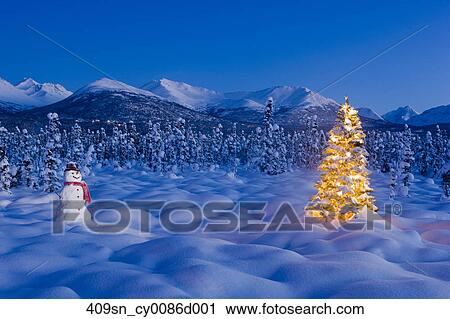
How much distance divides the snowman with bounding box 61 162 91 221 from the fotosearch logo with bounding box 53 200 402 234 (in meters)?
0.03

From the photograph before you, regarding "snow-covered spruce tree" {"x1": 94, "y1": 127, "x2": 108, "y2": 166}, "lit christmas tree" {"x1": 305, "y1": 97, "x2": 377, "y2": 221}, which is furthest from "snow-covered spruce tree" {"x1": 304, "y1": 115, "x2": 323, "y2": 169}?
"lit christmas tree" {"x1": 305, "y1": 97, "x2": 377, "y2": 221}

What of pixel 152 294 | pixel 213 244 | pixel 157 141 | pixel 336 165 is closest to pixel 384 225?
pixel 336 165

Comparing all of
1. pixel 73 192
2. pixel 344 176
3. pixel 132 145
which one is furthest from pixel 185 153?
pixel 73 192

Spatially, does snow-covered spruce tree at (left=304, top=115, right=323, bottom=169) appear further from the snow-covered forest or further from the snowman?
the snowman

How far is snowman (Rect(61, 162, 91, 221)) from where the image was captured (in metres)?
12.6

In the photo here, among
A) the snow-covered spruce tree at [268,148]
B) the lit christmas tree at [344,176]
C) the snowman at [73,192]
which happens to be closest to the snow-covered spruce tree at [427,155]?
the snow-covered spruce tree at [268,148]

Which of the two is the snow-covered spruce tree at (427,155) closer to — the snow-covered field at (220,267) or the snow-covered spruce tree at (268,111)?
the snow-covered spruce tree at (268,111)

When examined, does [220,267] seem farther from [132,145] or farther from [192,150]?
[132,145]

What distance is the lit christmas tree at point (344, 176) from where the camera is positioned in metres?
13.6

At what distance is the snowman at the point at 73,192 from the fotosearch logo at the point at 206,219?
3cm

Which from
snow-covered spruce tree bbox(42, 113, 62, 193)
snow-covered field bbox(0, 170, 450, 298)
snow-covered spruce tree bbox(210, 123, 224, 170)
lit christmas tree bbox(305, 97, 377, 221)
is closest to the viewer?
snow-covered field bbox(0, 170, 450, 298)

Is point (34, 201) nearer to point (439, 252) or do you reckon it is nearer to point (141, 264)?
point (141, 264)

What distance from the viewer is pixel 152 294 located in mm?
5797
